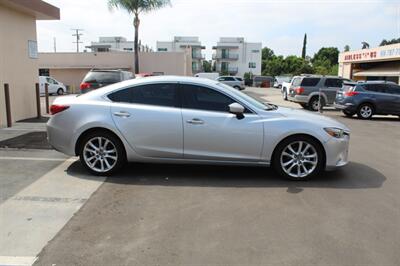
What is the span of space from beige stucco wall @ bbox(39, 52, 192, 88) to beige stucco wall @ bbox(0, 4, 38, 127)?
26.3m

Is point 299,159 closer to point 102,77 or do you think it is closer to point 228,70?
point 102,77

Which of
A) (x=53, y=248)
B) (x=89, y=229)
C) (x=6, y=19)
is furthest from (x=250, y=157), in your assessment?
(x=6, y=19)

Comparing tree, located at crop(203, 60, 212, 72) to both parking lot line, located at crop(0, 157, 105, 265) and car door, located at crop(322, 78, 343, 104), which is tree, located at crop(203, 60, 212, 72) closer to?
car door, located at crop(322, 78, 343, 104)

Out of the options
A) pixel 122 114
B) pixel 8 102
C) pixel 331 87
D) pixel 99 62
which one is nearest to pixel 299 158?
pixel 122 114

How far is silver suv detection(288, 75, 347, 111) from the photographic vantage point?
2012cm

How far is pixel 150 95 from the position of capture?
6.27m

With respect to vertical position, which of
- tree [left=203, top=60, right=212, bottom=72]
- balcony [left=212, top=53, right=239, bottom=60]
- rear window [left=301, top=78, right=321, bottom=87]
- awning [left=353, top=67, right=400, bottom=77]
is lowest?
rear window [left=301, top=78, right=321, bottom=87]

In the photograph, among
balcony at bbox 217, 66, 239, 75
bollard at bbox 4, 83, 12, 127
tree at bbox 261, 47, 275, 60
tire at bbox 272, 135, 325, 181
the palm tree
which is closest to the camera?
tire at bbox 272, 135, 325, 181

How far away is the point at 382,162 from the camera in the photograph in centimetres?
770

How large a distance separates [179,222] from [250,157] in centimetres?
196

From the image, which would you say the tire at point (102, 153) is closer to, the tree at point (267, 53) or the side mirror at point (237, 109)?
the side mirror at point (237, 109)

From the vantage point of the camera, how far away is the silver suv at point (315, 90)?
66.0 ft

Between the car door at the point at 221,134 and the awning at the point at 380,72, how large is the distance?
28.6 meters

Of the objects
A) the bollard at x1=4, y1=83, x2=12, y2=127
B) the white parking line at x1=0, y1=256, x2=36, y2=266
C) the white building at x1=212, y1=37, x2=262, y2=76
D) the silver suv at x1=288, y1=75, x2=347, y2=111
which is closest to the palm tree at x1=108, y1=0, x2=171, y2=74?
the silver suv at x1=288, y1=75, x2=347, y2=111
